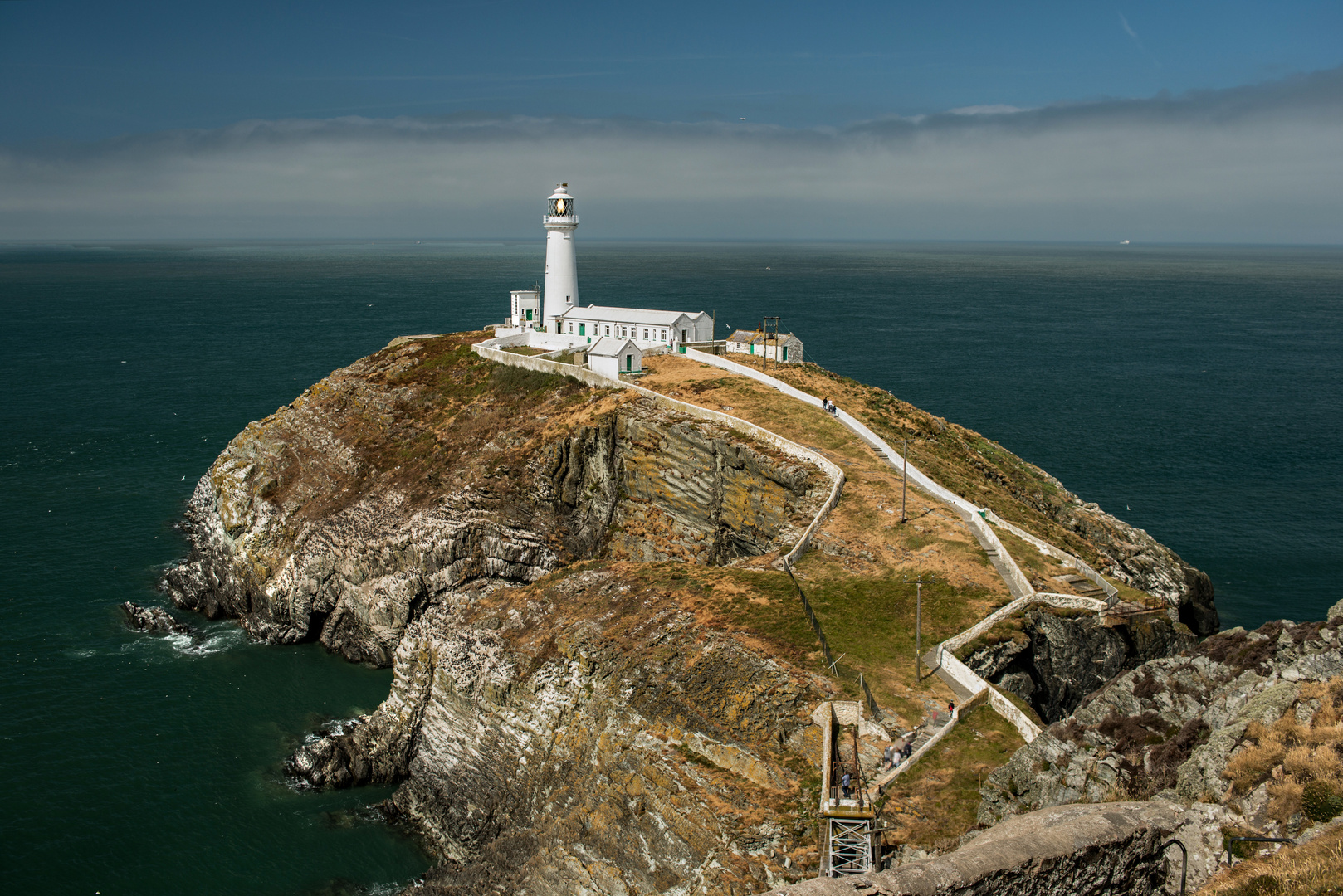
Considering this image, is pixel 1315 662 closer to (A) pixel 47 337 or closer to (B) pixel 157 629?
(B) pixel 157 629

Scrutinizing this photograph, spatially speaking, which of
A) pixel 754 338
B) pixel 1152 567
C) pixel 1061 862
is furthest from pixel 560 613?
pixel 754 338

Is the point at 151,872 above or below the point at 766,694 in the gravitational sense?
below

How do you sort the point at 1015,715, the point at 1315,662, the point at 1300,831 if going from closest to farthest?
the point at 1300,831 → the point at 1315,662 → the point at 1015,715

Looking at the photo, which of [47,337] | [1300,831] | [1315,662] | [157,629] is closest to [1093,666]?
[1315,662]

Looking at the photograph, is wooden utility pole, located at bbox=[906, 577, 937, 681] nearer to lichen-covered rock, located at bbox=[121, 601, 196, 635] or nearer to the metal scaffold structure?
the metal scaffold structure

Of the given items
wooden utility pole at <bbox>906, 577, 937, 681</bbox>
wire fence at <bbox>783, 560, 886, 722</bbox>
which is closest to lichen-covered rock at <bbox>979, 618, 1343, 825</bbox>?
wire fence at <bbox>783, 560, 886, 722</bbox>

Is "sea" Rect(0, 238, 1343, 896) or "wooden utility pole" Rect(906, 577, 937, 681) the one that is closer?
"wooden utility pole" Rect(906, 577, 937, 681)

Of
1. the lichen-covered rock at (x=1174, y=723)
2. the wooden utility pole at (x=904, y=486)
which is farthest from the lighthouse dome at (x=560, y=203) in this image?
the lichen-covered rock at (x=1174, y=723)
